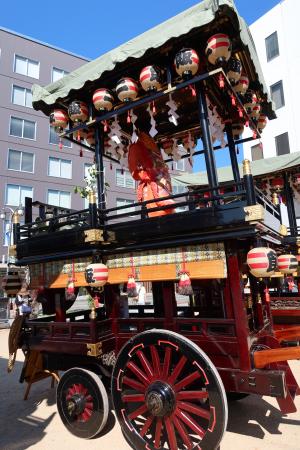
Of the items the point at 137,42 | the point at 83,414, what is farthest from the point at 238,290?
the point at 137,42

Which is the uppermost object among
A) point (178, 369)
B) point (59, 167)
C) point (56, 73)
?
point (56, 73)

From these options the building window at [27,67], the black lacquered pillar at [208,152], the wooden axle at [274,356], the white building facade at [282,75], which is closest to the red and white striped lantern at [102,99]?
the black lacquered pillar at [208,152]

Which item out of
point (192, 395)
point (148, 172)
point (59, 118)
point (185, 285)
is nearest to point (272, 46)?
point (148, 172)

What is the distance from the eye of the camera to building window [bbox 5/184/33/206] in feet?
87.9

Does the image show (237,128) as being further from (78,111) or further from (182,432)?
(182,432)

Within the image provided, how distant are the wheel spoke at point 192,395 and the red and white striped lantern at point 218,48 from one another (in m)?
4.41

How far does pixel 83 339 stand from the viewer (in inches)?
202

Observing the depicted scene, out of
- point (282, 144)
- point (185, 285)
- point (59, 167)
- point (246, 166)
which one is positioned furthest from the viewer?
point (59, 167)

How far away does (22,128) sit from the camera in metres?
28.5

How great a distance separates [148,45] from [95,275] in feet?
11.7

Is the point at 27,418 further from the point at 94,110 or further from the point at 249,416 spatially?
the point at 94,110

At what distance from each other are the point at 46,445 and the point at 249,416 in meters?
3.19

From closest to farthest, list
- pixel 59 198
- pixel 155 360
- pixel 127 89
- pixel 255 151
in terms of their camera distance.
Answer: pixel 155 360 → pixel 127 89 → pixel 255 151 → pixel 59 198

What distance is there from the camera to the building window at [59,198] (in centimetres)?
2927
